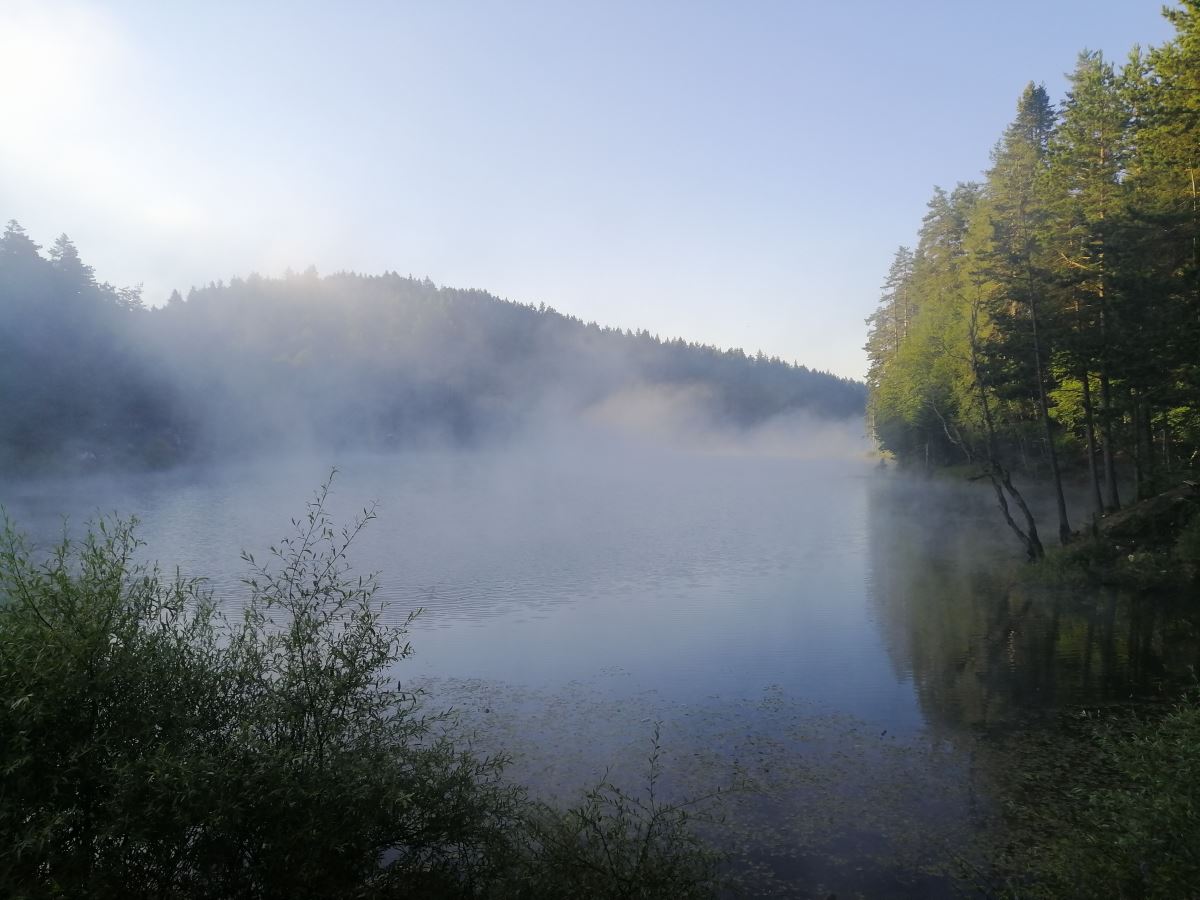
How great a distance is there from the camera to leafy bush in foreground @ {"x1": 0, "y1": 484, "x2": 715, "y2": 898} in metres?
6.79

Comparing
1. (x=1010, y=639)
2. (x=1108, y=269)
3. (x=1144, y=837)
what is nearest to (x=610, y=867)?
(x=1144, y=837)

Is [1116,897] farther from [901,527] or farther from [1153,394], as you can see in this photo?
[901,527]

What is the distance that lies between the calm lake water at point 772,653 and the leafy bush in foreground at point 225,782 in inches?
128

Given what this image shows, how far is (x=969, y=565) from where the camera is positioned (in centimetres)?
2923

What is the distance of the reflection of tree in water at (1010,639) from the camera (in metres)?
15.3

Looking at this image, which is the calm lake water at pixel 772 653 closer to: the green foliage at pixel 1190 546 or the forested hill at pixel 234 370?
the green foliage at pixel 1190 546

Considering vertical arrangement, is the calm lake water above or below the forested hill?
below

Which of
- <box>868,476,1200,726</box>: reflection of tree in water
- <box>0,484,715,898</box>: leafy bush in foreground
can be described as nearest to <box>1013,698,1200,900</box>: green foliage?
<box>0,484,715,898</box>: leafy bush in foreground

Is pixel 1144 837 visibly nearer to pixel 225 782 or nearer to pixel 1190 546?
pixel 225 782

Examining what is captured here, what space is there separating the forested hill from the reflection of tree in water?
75.6 metres

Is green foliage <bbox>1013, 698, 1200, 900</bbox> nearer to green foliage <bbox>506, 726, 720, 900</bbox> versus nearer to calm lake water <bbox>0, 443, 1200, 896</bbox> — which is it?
calm lake water <bbox>0, 443, 1200, 896</bbox>

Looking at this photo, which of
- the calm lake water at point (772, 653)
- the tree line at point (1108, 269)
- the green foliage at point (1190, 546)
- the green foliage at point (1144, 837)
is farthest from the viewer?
the tree line at point (1108, 269)

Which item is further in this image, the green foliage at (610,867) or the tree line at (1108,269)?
the tree line at (1108,269)

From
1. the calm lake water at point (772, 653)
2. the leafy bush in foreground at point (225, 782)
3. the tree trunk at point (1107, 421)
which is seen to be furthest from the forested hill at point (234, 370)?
the tree trunk at point (1107, 421)
